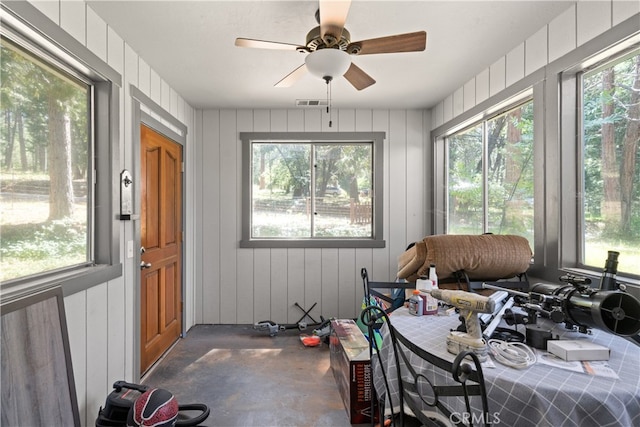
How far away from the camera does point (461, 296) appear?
120 cm

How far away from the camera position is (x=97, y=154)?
198cm

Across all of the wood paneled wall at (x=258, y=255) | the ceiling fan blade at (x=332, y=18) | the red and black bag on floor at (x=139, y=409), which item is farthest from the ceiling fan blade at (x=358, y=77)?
the red and black bag on floor at (x=139, y=409)

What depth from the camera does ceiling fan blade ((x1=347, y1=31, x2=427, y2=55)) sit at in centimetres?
165

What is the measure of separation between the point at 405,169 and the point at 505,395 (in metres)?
2.95

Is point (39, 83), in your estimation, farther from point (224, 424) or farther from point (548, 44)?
point (548, 44)

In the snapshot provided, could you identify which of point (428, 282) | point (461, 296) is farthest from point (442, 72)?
point (461, 296)

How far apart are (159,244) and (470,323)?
265 centimetres

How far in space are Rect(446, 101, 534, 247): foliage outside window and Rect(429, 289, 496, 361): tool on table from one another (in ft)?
4.74

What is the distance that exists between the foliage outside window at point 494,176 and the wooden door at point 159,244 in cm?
289

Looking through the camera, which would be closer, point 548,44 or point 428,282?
point 428,282

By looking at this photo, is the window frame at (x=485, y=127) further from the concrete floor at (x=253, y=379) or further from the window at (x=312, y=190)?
the concrete floor at (x=253, y=379)

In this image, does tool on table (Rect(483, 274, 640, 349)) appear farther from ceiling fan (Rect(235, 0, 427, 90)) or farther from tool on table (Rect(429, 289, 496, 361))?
ceiling fan (Rect(235, 0, 427, 90))

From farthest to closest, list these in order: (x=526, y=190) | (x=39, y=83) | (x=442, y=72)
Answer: (x=442, y=72)
(x=526, y=190)
(x=39, y=83)

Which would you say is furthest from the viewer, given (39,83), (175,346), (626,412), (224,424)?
(175,346)
